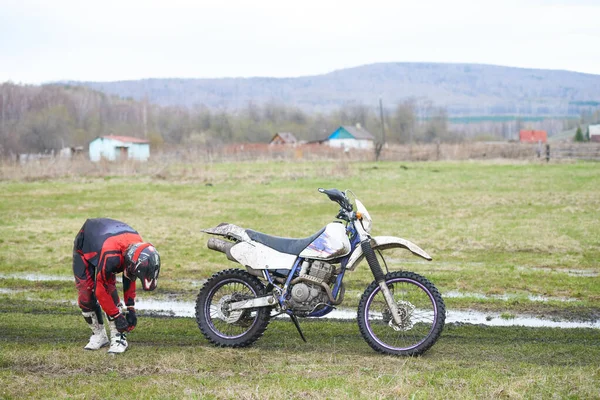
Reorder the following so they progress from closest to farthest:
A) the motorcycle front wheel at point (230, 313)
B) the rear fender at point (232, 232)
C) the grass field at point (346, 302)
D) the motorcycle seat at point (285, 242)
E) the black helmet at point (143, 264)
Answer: the grass field at point (346, 302), the black helmet at point (143, 264), the motorcycle seat at point (285, 242), the motorcycle front wheel at point (230, 313), the rear fender at point (232, 232)

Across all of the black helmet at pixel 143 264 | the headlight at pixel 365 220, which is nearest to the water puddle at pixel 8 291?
the black helmet at pixel 143 264

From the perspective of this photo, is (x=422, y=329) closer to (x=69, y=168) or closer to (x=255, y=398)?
(x=255, y=398)

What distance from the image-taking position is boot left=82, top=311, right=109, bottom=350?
8008mm

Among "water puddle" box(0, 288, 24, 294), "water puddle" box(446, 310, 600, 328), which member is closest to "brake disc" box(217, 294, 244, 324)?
"water puddle" box(446, 310, 600, 328)

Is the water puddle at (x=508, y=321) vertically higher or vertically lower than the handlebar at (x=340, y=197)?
lower

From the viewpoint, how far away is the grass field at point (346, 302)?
20.9 ft

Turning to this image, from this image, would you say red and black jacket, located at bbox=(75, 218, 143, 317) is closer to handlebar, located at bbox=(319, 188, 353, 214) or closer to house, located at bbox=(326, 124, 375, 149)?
handlebar, located at bbox=(319, 188, 353, 214)

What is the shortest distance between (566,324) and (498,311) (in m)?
1.08

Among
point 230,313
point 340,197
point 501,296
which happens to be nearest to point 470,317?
point 501,296

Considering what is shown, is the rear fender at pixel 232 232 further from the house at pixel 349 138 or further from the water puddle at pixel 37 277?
the house at pixel 349 138

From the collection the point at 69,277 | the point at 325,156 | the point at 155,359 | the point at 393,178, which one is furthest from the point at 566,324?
the point at 325,156

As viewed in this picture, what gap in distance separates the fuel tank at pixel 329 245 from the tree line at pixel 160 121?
344ft

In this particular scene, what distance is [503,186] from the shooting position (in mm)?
31875

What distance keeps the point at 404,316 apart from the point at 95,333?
333cm
